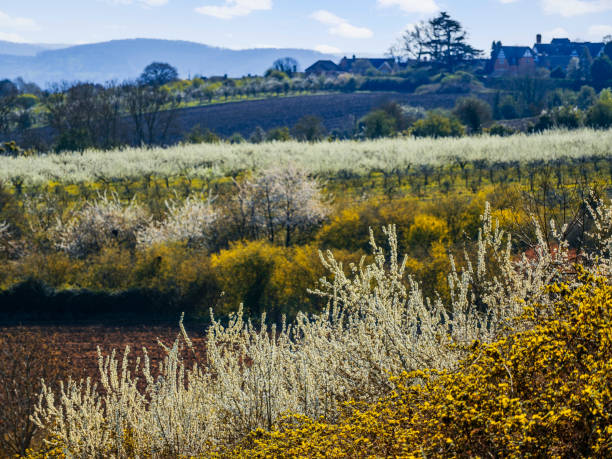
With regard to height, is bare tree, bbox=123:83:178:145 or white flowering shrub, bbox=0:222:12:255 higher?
Result: bare tree, bbox=123:83:178:145

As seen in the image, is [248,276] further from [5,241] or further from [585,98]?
[585,98]

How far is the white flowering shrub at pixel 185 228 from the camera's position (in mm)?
17625

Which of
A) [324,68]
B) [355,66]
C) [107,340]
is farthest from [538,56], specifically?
[107,340]

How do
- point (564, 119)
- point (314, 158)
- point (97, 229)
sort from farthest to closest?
point (564, 119), point (314, 158), point (97, 229)

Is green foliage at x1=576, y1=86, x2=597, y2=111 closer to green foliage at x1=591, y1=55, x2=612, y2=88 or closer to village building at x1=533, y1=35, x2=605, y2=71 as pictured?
green foliage at x1=591, y1=55, x2=612, y2=88

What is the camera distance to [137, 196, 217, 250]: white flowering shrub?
17.6 meters

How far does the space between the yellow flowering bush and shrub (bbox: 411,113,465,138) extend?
34346 mm

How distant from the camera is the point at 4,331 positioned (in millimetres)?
14453

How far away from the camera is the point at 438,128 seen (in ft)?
126

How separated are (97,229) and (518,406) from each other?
1615 centimetres

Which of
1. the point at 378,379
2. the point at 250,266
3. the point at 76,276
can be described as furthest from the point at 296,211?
the point at 378,379

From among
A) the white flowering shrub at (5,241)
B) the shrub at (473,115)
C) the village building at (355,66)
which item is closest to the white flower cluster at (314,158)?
the white flowering shrub at (5,241)

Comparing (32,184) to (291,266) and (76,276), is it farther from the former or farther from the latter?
(291,266)

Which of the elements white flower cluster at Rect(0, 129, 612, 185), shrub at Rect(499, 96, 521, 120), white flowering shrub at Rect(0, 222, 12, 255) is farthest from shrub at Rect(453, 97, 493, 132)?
white flowering shrub at Rect(0, 222, 12, 255)
